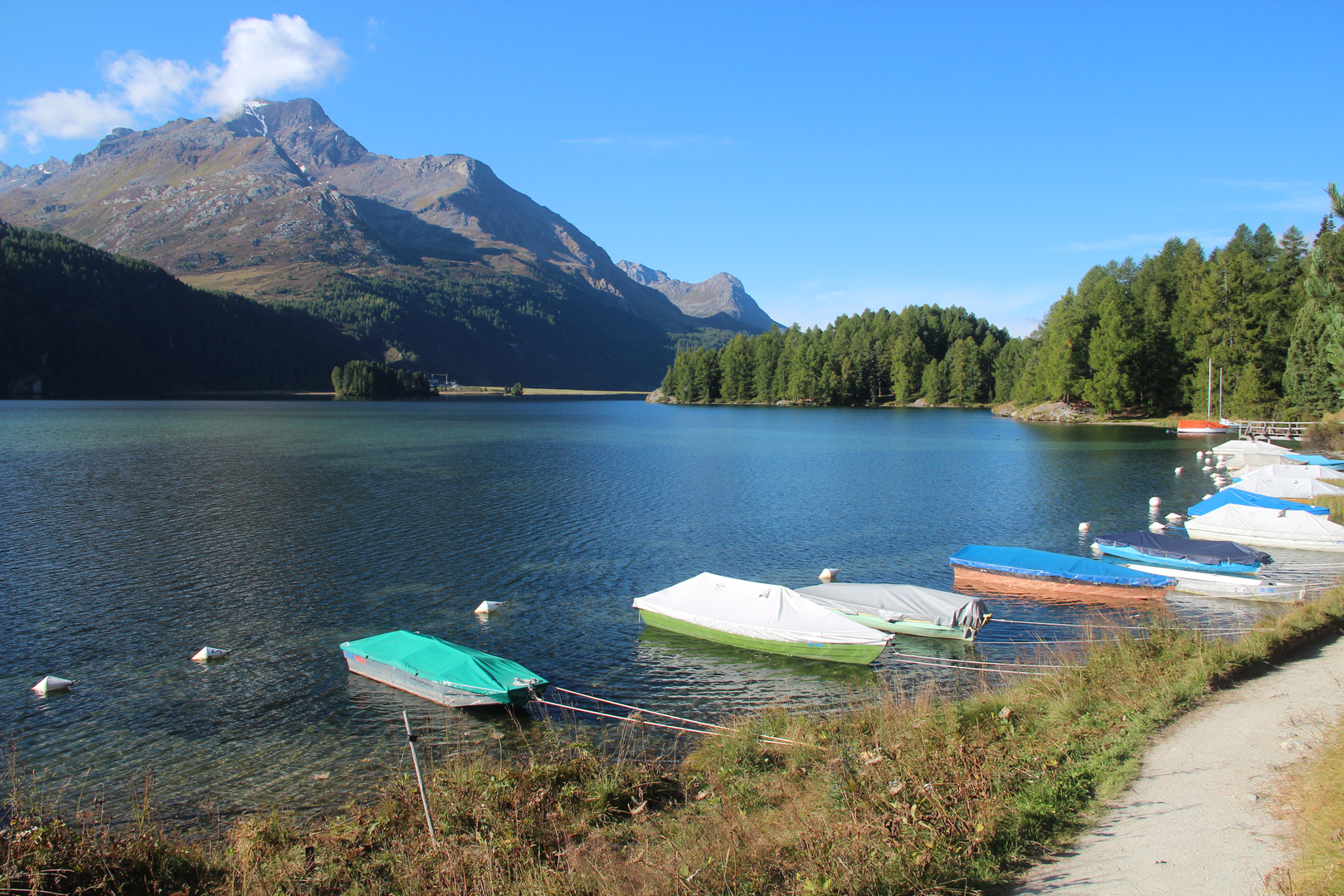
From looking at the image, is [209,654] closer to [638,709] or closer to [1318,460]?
[638,709]

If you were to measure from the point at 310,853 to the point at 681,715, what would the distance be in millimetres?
10093

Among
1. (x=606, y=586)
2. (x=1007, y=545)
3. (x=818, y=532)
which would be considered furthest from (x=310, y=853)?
(x=1007, y=545)

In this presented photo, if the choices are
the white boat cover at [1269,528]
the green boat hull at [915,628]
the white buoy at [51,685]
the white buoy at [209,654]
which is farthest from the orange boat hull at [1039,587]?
the white buoy at [51,685]

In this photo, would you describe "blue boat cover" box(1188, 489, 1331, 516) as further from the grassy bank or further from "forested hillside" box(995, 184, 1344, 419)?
"forested hillside" box(995, 184, 1344, 419)

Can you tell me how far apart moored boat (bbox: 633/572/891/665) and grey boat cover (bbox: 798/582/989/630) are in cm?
225

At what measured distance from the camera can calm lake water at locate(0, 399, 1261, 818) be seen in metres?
18.8

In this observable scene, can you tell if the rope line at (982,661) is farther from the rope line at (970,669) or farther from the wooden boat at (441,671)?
the wooden boat at (441,671)

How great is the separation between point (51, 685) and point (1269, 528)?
52.4m

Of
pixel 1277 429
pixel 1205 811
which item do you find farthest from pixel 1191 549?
pixel 1277 429

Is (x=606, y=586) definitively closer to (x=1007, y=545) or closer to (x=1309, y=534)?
(x=1007, y=545)

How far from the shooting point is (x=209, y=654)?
23.3m

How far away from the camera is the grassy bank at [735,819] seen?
9648 millimetres

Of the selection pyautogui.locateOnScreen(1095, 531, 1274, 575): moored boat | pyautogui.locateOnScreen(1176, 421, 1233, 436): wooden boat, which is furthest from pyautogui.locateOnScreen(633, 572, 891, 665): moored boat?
pyautogui.locateOnScreen(1176, 421, 1233, 436): wooden boat

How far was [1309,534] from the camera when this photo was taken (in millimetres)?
38906
